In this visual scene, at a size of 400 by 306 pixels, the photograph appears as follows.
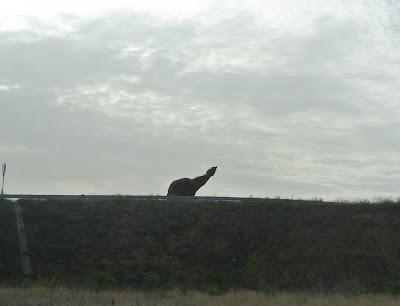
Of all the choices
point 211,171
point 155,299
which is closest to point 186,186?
point 211,171

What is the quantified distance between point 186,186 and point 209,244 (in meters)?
7.14

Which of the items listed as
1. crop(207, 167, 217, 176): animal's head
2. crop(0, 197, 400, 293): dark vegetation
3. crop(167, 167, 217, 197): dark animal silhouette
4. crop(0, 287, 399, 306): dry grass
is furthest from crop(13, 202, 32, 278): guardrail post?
crop(207, 167, 217, 176): animal's head

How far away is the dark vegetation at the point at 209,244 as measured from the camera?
86.4ft

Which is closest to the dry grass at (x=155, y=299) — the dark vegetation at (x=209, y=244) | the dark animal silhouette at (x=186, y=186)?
the dark vegetation at (x=209, y=244)

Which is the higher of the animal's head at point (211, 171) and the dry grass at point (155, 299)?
the animal's head at point (211, 171)

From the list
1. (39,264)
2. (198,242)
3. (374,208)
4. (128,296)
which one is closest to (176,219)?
(198,242)

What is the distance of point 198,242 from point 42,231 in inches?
234

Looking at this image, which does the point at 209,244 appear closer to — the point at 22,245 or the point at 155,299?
the point at 22,245

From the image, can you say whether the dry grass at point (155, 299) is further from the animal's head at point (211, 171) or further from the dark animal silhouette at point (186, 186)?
the animal's head at point (211, 171)

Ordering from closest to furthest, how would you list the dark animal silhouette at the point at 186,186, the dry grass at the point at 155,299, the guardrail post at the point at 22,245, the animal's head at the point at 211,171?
the dry grass at the point at 155,299 → the guardrail post at the point at 22,245 → the dark animal silhouette at the point at 186,186 → the animal's head at the point at 211,171

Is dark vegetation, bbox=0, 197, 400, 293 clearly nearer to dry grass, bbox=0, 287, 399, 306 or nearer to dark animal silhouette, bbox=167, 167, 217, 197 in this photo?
dark animal silhouette, bbox=167, 167, 217, 197

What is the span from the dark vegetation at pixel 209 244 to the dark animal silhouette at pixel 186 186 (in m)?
3.33

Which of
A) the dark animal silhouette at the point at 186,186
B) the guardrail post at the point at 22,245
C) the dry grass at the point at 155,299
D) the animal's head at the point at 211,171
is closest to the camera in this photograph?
the dry grass at the point at 155,299

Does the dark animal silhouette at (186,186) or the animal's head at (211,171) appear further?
the animal's head at (211,171)
